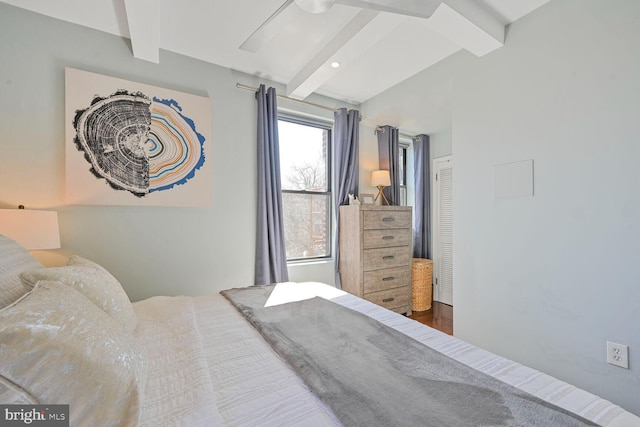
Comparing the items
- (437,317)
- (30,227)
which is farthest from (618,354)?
(30,227)

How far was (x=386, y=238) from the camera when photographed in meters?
3.16

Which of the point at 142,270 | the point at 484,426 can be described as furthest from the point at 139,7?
the point at 484,426

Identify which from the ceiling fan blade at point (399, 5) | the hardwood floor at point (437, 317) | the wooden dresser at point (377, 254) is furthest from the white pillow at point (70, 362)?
the hardwood floor at point (437, 317)

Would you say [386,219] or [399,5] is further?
[386,219]

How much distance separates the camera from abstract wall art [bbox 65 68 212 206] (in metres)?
2.04

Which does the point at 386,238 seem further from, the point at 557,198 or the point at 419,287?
the point at 557,198

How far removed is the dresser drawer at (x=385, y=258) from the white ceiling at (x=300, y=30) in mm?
1831

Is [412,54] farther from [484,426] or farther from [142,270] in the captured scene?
[142,270]

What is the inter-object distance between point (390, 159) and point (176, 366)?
10.5ft

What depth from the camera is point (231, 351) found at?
1.07 metres

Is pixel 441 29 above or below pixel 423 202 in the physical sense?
above

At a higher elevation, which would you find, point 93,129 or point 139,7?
point 139,7

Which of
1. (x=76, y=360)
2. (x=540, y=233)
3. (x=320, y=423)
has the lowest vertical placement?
(x=320, y=423)

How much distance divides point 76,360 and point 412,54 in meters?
2.82
